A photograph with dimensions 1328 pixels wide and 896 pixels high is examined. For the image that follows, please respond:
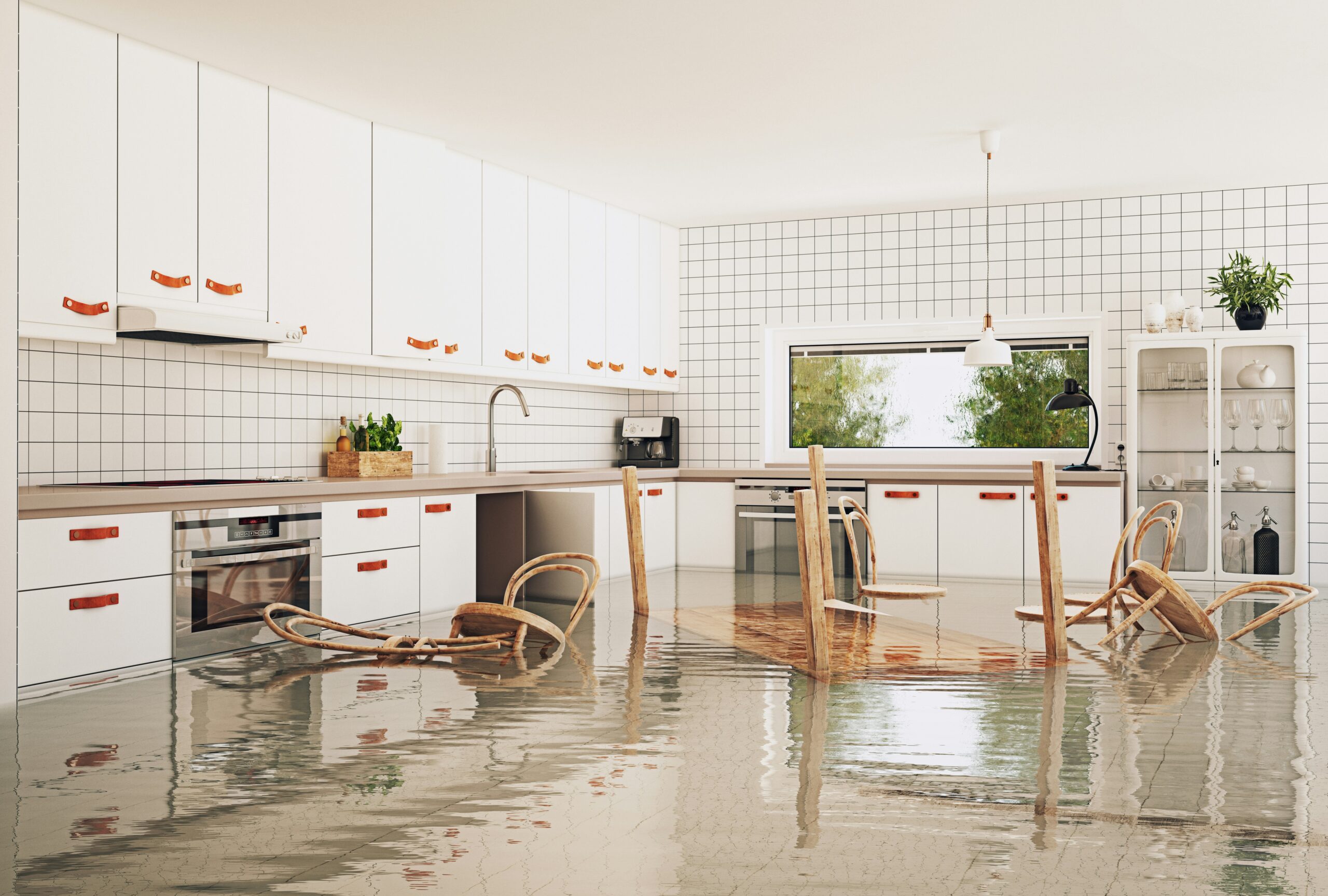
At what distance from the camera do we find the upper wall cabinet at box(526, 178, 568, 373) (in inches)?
250

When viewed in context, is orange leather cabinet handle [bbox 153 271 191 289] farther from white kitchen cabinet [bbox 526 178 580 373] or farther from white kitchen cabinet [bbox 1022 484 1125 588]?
white kitchen cabinet [bbox 1022 484 1125 588]

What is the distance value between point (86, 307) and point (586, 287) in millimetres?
3315

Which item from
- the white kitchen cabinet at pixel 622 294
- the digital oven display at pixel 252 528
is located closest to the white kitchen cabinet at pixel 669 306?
the white kitchen cabinet at pixel 622 294

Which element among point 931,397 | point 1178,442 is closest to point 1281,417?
point 1178,442

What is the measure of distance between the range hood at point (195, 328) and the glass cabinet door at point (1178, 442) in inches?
177

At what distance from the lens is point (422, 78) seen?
4633mm

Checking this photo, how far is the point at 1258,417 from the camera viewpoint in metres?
6.30

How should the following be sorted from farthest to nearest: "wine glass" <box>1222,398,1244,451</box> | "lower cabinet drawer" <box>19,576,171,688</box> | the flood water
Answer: "wine glass" <box>1222,398,1244,451</box> < "lower cabinet drawer" <box>19,576,171,688</box> < the flood water

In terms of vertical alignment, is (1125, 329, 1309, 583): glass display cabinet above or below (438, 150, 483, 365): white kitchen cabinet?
below

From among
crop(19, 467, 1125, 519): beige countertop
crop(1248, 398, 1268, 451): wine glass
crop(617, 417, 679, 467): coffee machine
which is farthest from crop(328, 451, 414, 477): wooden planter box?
crop(1248, 398, 1268, 451): wine glass

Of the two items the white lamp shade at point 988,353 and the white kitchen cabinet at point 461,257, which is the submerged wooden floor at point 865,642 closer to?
the white lamp shade at point 988,353

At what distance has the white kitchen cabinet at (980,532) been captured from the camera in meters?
6.51

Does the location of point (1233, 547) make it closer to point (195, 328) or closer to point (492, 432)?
point (492, 432)

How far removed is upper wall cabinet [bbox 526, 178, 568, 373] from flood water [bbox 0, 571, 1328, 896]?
267 centimetres
